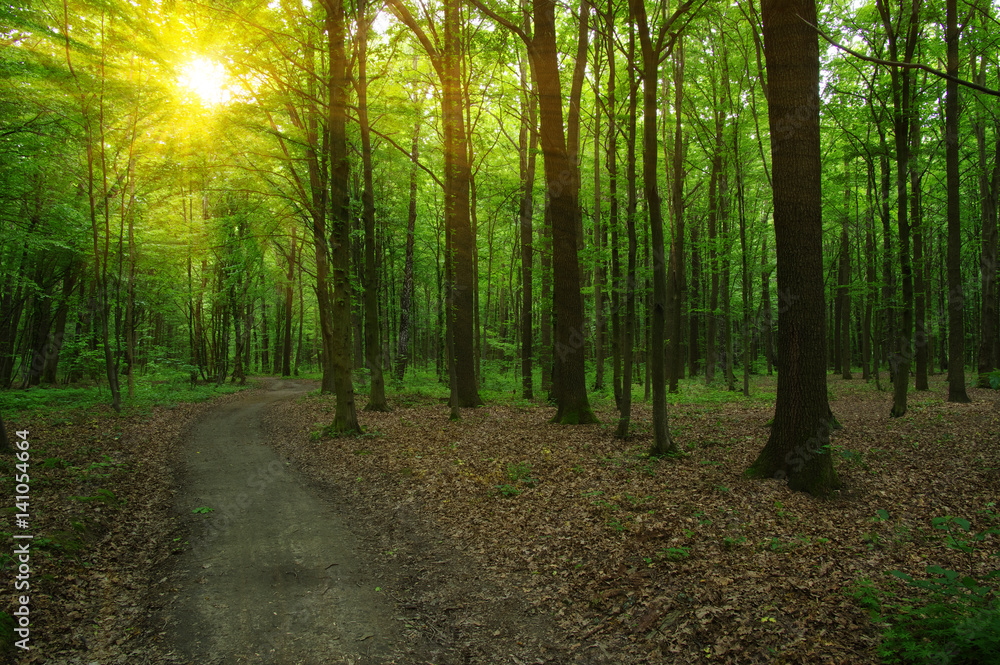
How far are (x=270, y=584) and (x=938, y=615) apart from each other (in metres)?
5.86

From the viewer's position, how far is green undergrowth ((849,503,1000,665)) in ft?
9.32

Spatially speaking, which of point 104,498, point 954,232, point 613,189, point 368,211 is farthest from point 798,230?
point 104,498

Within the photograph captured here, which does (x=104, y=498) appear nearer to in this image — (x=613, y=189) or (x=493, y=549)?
(x=493, y=549)

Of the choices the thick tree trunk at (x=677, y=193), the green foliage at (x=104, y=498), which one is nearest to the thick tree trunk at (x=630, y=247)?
the thick tree trunk at (x=677, y=193)

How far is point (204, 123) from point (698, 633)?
14054mm

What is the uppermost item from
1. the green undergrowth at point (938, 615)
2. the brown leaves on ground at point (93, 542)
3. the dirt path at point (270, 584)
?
the green undergrowth at point (938, 615)

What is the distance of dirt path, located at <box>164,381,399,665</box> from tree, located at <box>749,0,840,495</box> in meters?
5.71

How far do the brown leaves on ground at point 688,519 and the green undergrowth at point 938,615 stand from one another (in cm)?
14

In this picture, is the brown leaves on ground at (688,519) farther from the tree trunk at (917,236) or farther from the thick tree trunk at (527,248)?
the tree trunk at (917,236)

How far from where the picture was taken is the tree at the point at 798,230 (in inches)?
252

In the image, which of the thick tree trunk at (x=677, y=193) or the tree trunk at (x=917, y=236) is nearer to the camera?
the tree trunk at (x=917, y=236)

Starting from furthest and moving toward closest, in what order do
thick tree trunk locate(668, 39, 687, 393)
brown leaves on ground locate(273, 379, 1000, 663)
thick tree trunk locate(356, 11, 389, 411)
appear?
thick tree trunk locate(668, 39, 687, 393), thick tree trunk locate(356, 11, 389, 411), brown leaves on ground locate(273, 379, 1000, 663)

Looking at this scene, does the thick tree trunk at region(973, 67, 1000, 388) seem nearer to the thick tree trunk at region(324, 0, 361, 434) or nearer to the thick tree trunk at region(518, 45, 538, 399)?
the thick tree trunk at region(518, 45, 538, 399)

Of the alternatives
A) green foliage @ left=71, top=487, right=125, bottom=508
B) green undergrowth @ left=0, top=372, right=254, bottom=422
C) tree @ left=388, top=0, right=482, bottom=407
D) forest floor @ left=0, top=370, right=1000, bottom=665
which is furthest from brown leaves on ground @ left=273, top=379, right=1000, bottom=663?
green undergrowth @ left=0, top=372, right=254, bottom=422
